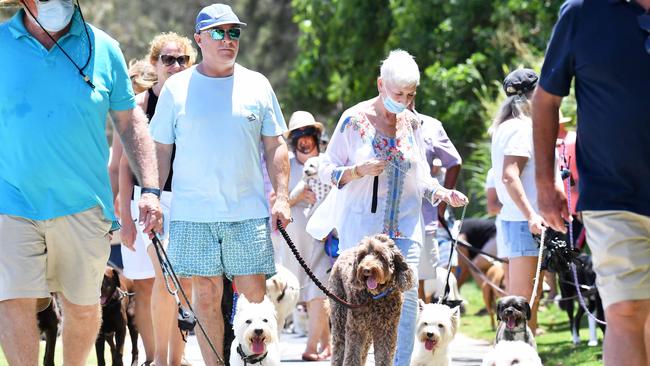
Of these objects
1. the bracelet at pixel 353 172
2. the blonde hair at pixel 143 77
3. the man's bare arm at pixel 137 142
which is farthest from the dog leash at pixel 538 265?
the blonde hair at pixel 143 77

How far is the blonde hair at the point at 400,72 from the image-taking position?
341 inches

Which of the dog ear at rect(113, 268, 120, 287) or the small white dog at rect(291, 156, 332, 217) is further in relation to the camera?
the small white dog at rect(291, 156, 332, 217)

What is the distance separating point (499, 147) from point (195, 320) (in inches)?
109

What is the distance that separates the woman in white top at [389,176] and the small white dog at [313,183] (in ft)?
10.5

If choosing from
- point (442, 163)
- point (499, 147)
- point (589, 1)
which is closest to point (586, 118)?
point (589, 1)

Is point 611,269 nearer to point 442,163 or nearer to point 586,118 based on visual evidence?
point 586,118

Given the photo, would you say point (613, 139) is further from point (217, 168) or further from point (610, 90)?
point (217, 168)

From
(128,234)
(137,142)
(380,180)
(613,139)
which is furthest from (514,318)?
(613,139)

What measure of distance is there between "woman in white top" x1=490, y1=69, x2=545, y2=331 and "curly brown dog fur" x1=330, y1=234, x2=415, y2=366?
117 cm

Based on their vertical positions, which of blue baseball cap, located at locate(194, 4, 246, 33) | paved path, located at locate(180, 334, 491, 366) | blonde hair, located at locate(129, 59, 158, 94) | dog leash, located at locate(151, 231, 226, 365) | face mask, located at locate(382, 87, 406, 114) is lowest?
paved path, located at locate(180, 334, 491, 366)

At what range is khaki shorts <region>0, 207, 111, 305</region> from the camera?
6582mm

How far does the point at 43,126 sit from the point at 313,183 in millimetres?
5851

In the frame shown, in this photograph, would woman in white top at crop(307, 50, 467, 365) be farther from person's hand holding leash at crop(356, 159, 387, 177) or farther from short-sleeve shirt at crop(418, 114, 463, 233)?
short-sleeve shirt at crop(418, 114, 463, 233)

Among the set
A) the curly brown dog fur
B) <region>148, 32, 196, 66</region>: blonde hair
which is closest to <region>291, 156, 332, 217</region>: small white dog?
<region>148, 32, 196, 66</region>: blonde hair
